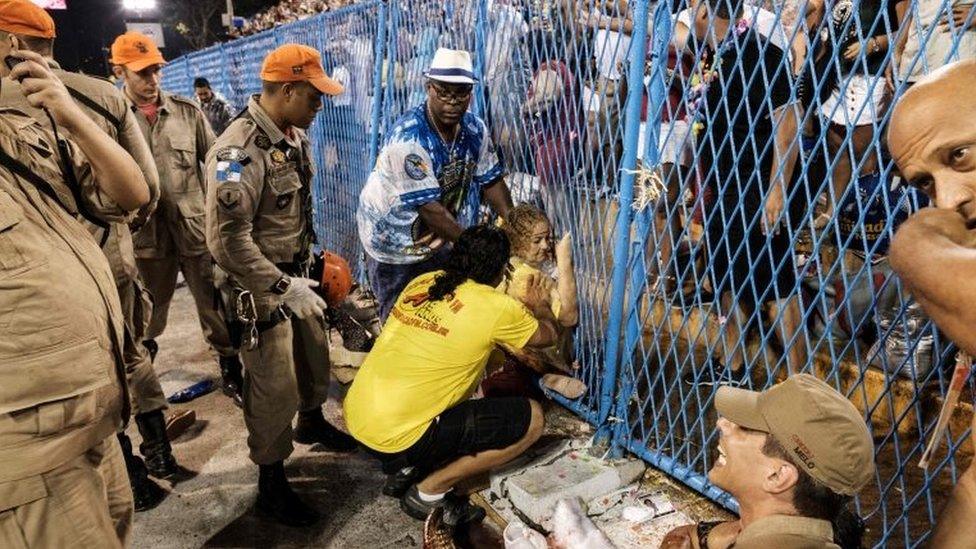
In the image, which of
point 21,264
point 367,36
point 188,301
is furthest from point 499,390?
point 188,301

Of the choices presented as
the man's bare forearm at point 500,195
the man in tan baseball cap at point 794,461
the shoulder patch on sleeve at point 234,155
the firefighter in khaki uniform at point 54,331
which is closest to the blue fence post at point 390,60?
the man's bare forearm at point 500,195

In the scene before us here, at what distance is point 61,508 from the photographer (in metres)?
1.71

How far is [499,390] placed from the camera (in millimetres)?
3846

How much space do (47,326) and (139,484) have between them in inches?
83.8

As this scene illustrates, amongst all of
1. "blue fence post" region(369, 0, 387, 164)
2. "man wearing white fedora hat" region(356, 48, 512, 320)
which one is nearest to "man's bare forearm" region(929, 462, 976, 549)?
"man wearing white fedora hat" region(356, 48, 512, 320)

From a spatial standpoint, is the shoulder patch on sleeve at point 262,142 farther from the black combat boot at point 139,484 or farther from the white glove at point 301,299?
the black combat boot at point 139,484

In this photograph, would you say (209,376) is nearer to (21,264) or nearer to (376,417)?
(376,417)

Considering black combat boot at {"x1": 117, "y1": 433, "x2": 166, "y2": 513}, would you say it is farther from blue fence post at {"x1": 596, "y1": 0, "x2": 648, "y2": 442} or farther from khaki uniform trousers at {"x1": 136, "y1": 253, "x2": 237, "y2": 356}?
blue fence post at {"x1": 596, "y1": 0, "x2": 648, "y2": 442}

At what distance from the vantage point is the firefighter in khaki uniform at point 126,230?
7.38 feet

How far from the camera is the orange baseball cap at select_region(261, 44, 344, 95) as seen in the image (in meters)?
3.09

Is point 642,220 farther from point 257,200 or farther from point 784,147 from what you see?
point 257,200

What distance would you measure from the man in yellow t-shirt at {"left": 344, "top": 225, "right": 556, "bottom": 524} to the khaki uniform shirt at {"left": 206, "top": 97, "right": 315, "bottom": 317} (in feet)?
2.24

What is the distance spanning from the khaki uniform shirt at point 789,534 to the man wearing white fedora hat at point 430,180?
2.33 metres

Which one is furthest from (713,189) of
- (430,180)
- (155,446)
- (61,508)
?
(155,446)
